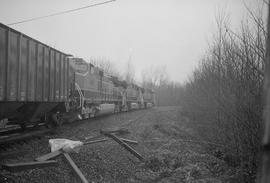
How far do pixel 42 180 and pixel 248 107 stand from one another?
15.1 ft

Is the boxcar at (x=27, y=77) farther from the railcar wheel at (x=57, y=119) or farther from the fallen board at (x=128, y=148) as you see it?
the fallen board at (x=128, y=148)

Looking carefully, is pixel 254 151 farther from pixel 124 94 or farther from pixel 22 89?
pixel 124 94

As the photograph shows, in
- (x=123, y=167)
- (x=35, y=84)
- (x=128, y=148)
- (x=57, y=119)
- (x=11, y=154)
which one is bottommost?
(x=123, y=167)

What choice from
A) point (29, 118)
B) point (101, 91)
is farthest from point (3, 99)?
point (101, 91)

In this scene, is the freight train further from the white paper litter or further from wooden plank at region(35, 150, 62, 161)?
wooden plank at region(35, 150, 62, 161)

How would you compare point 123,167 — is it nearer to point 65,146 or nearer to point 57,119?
point 65,146

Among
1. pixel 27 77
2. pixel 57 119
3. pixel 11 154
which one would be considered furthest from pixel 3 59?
pixel 57 119

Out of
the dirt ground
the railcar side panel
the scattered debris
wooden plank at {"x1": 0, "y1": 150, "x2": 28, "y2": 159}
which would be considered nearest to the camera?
the scattered debris

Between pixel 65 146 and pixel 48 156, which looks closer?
pixel 48 156

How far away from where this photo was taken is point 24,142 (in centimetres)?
857

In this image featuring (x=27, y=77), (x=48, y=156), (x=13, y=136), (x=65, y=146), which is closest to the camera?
(x=48, y=156)

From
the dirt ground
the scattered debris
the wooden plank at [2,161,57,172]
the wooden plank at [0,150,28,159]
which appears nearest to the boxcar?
the dirt ground

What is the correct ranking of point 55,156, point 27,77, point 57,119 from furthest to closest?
point 57,119
point 27,77
point 55,156

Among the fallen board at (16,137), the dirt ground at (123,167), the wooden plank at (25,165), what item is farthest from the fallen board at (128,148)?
the wooden plank at (25,165)
